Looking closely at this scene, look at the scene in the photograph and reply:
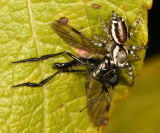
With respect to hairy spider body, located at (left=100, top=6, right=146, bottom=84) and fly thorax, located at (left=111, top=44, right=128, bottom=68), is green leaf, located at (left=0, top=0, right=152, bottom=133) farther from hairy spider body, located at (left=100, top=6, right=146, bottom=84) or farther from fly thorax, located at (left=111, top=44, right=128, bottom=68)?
fly thorax, located at (left=111, top=44, right=128, bottom=68)

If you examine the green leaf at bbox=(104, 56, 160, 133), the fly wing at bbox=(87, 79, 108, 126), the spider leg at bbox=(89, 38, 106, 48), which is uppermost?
the spider leg at bbox=(89, 38, 106, 48)

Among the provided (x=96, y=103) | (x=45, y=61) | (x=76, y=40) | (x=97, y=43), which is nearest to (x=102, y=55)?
(x=97, y=43)

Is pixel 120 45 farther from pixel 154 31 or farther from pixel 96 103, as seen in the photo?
pixel 154 31

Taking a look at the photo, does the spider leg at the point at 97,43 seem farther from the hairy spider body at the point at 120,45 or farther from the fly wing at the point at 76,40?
the hairy spider body at the point at 120,45

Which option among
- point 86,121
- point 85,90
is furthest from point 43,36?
point 86,121

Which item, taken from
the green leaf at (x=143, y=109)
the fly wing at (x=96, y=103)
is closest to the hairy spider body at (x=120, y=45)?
the fly wing at (x=96, y=103)

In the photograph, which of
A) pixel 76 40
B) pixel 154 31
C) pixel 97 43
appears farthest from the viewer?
pixel 154 31

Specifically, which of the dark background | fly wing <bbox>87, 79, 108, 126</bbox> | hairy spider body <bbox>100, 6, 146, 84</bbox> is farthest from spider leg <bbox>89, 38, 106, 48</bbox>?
the dark background
